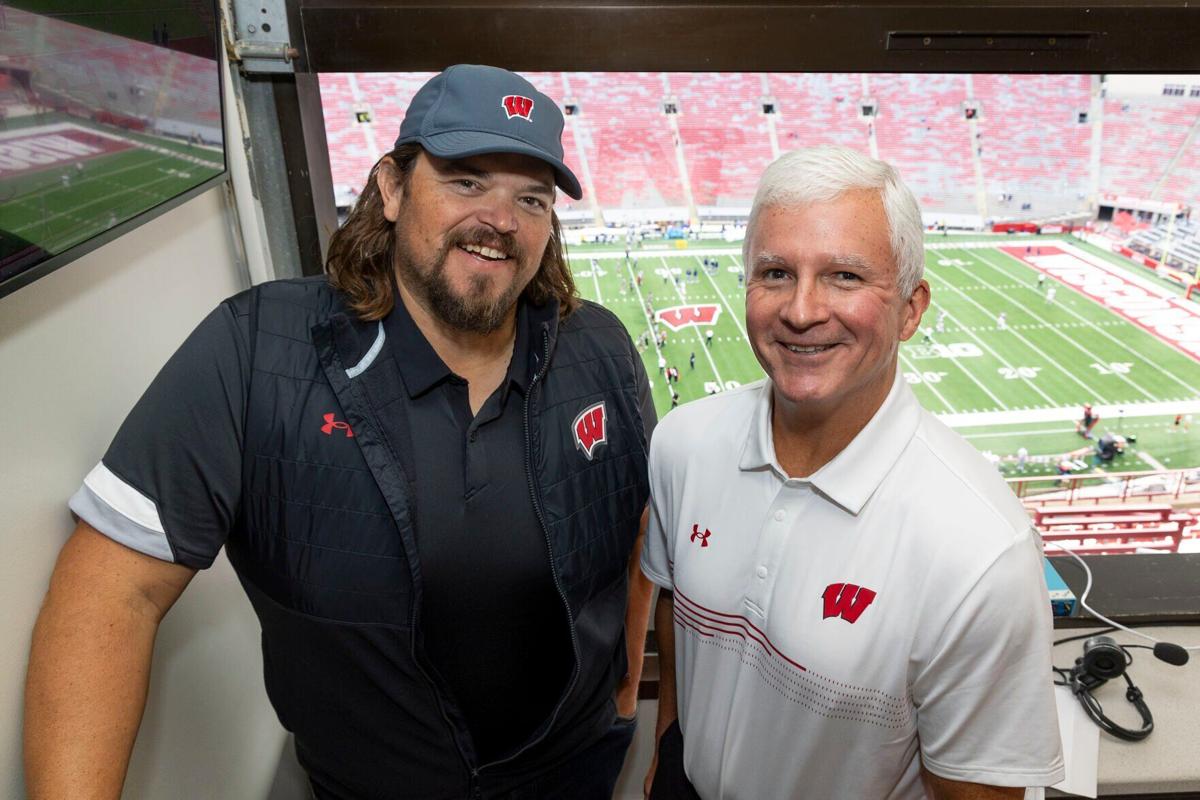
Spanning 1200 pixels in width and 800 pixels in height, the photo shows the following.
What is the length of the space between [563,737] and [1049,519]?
1.87 metres

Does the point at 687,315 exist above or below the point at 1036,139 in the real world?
below

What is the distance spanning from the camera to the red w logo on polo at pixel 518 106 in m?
1.33

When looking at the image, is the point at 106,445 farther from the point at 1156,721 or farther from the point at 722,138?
the point at 1156,721

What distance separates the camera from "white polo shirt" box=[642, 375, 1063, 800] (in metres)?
1.07

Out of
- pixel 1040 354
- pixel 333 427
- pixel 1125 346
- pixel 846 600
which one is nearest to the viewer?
pixel 846 600

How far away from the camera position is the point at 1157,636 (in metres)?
2.13

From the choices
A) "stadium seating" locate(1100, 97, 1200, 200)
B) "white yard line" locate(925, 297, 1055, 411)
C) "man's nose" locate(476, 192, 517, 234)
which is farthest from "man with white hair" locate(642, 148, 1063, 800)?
"white yard line" locate(925, 297, 1055, 411)

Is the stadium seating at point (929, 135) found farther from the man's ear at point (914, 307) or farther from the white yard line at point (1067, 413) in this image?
the man's ear at point (914, 307)

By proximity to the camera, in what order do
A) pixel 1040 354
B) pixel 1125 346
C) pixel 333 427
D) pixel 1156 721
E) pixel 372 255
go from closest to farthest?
pixel 333 427 < pixel 372 255 < pixel 1156 721 < pixel 1125 346 < pixel 1040 354

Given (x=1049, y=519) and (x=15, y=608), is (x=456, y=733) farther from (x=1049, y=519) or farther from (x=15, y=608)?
(x=1049, y=519)

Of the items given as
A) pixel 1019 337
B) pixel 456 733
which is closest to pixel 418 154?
pixel 456 733

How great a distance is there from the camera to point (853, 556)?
115cm

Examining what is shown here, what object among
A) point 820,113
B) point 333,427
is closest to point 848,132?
point 820,113

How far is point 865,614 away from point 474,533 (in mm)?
606
